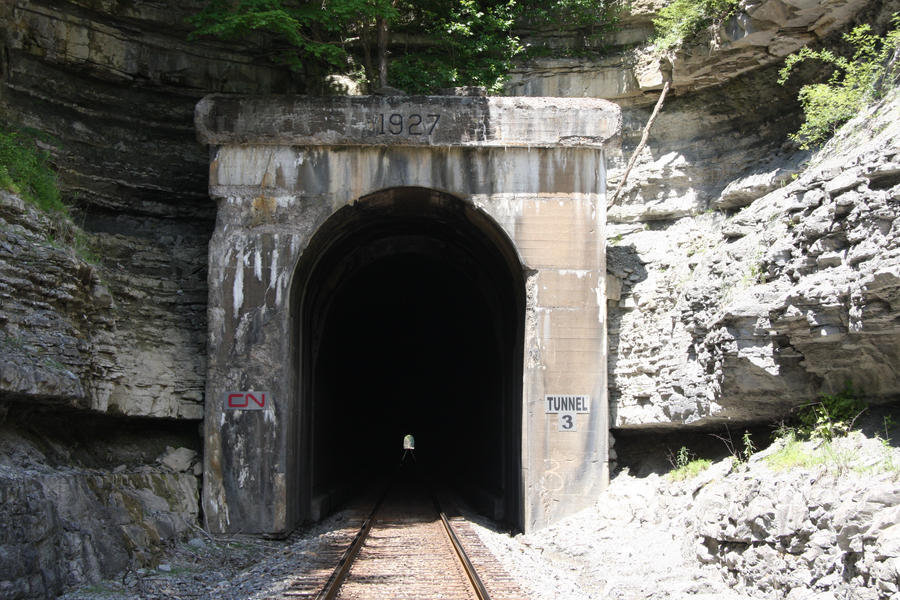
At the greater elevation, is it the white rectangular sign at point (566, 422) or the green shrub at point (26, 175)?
the green shrub at point (26, 175)

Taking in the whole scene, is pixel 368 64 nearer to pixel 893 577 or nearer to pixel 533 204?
pixel 533 204

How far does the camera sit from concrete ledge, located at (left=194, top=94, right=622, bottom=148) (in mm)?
12312

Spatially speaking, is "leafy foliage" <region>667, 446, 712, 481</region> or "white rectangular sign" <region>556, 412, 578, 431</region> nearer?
"leafy foliage" <region>667, 446, 712, 481</region>

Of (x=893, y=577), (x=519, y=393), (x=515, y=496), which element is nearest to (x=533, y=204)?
(x=519, y=393)

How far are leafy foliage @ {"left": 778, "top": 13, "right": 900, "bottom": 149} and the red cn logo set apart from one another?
355 inches

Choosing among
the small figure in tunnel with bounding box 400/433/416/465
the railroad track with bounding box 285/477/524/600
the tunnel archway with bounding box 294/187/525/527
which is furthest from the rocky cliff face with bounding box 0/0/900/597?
the small figure in tunnel with bounding box 400/433/416/465

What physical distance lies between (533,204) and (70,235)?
6.72 metres

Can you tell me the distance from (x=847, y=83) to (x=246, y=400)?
9.86 m

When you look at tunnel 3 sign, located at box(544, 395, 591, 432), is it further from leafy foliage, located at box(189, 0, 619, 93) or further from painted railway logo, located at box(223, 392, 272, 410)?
leafy foliage, located at box(189, 0, 619, 93)

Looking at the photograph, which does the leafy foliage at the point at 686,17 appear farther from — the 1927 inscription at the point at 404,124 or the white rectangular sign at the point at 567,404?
the white rectangular sign at the point at 567,404

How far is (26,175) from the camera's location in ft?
38.0

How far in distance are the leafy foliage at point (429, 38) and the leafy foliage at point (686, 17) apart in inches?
64.9

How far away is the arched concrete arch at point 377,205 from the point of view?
11766 mm

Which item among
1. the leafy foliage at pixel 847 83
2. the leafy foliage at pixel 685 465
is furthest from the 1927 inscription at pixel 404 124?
the leafy foliage at pixel 685 465
